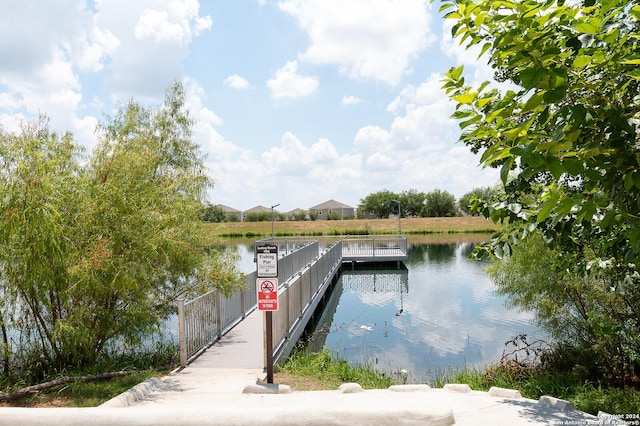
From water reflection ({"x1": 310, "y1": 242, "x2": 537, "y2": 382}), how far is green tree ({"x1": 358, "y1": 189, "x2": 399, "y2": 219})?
61811mm

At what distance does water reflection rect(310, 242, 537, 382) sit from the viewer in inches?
419

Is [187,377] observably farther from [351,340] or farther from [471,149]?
[351,340]

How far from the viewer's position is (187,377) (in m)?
6.65

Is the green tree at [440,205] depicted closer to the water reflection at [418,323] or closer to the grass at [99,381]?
the water reflection at [418,323]

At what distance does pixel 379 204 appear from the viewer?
283 ft

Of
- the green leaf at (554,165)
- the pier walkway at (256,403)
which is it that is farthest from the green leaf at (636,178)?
the pier walkway at (256,403)

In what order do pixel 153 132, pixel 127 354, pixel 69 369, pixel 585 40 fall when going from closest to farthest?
pixel 585 40 → pixel 69 369 → pixel 127 354 → pixel 153 132

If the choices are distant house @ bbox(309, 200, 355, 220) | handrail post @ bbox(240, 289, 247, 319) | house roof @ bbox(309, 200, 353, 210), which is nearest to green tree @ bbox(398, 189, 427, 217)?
distant house @ bbox(309, 200, 355, 220)

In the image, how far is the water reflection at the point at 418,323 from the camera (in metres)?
10.6

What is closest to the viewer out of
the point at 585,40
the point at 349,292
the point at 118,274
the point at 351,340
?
the point at 585,40

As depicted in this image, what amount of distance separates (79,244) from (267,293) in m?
2.74

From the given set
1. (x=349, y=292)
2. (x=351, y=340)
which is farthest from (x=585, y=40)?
(x=349, y=292)

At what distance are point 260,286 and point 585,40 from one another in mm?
5464

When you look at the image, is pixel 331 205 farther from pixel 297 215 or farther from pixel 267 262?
pixel 267 262
